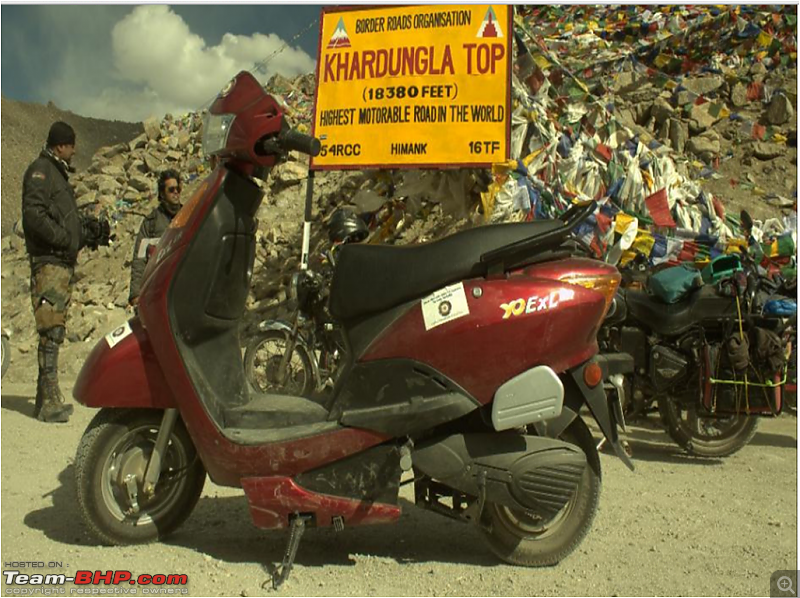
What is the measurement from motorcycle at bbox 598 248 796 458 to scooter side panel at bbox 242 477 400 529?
8.92 ft

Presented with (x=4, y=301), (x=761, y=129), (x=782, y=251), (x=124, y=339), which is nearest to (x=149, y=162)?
(x=4, y=301)

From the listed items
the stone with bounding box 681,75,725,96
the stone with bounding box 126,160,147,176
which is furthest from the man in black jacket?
the stone with bounding box 681,75,725,96

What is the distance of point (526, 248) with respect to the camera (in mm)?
3186

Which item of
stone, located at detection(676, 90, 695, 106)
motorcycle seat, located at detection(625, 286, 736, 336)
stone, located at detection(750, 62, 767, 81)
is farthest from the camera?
stone, located at detection(750, 62, 767, 81)

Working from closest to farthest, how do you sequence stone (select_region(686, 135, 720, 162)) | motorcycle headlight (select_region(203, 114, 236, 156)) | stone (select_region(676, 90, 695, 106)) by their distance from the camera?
motorcycle headlight (select_region(203, 114, 236, 156))
stone (select_region(686, 135, 720, 162))
stone (select_region(676, 90, 695, 106))

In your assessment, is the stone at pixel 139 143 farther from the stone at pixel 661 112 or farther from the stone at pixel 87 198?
the stone at pixel 661 112

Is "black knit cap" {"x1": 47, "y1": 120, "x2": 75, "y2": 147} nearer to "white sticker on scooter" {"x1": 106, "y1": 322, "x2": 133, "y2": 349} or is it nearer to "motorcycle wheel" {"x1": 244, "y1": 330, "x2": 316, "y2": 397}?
"motorcycle wheel" {"x1": 244, "y1": 330, "x2": 316, "y2": 397}

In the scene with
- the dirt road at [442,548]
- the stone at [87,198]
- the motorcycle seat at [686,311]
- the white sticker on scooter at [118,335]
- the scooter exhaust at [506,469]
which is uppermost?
the stone at [87,198]

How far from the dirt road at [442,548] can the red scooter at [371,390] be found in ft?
0.49

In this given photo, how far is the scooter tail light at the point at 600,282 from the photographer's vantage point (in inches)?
126

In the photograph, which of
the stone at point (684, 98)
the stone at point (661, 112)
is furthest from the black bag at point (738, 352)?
the stone at point (684, 98)

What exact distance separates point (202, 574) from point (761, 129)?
437 inches

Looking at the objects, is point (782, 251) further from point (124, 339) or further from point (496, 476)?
point (124, 339)

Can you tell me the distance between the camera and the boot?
6.34 m
